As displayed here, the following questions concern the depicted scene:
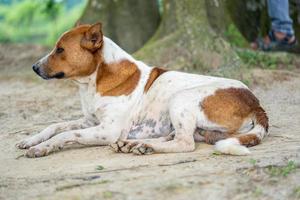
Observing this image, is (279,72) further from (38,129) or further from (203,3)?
(38,129)

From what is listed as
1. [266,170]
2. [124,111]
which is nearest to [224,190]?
[266,170]

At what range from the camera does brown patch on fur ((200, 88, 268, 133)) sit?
6.00 meters

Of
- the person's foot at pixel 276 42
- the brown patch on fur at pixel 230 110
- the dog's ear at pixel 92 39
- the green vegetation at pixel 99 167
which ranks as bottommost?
the person's foot at pixel 276 42

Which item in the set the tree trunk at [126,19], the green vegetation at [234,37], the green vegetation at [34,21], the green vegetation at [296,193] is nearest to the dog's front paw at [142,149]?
the green vegetation at [296,193]

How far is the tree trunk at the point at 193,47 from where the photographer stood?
372 inches

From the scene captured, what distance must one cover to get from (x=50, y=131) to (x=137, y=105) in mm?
903

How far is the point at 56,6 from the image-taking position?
15.7m

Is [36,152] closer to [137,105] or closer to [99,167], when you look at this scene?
[99,167]

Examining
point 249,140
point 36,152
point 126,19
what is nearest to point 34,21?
point 126,19

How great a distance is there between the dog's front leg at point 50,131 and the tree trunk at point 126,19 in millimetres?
4743

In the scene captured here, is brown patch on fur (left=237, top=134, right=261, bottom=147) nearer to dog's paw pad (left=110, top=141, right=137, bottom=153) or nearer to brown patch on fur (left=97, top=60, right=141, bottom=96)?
dog's paw pad (left=110, top=141, right=137, bottom=153)

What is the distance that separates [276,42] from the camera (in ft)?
35.2

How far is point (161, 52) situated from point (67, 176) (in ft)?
16.0

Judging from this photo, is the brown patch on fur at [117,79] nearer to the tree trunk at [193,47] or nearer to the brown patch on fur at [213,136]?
the brown patch on fur at [213,136]
